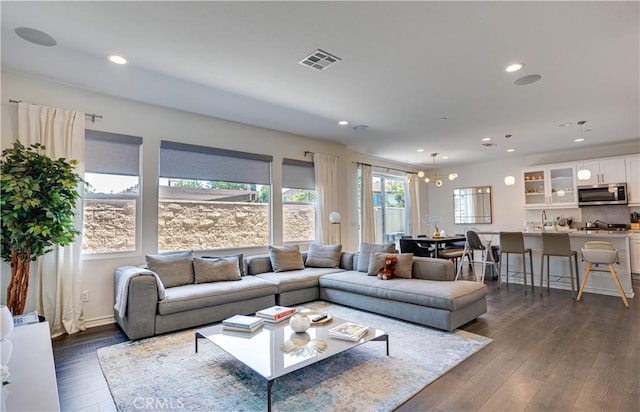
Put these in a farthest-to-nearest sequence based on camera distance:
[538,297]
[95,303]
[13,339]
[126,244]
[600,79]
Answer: [538,297]
[126,244]
[95,303]
[600,79]
[13,339]

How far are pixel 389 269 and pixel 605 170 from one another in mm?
5692

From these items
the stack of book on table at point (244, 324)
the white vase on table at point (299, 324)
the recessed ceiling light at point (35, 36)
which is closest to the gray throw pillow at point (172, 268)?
the stack of book on table at point (244, 324)

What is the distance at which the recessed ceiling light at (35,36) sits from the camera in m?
2.56

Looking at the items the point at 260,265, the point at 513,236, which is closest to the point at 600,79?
the point at 513,236

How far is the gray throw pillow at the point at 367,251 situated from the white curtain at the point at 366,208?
2233mm

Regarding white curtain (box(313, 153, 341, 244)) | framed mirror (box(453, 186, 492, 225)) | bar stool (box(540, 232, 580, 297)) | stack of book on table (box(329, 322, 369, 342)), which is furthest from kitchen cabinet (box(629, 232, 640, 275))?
stack of book on table (box(329, 322, 369, 342))

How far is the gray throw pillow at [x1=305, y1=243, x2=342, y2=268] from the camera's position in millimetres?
5219

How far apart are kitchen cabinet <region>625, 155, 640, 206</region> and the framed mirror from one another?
8.78 ft

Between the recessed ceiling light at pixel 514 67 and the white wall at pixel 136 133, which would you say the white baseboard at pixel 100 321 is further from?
the recessed ceiling light at pixel 514 67

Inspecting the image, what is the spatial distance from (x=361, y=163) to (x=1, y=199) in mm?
5884

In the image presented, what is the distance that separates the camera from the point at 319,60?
9.99 feet

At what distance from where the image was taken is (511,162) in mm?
8094

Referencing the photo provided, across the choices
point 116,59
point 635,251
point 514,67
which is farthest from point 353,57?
point 635,251

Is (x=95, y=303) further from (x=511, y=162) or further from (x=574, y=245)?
(x=511, y=162)
